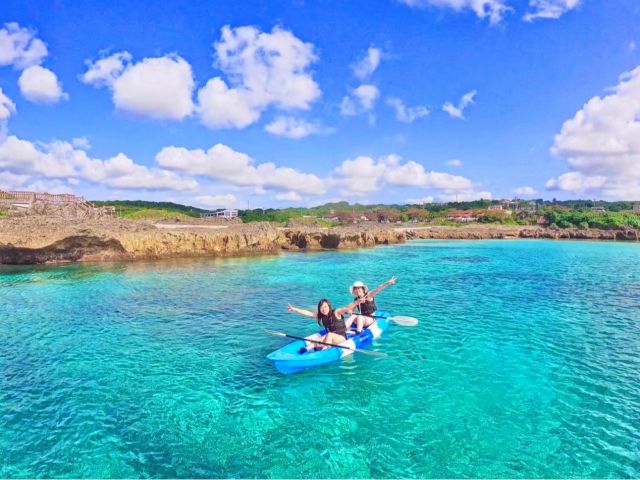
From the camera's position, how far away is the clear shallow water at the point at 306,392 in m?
7.54

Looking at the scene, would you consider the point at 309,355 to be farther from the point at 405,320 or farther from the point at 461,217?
the point at 461,217

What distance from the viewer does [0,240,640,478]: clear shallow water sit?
24.7ft

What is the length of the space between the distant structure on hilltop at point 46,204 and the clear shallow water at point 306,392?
27777mm

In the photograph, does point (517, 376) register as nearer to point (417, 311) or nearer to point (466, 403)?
point (466, 403)

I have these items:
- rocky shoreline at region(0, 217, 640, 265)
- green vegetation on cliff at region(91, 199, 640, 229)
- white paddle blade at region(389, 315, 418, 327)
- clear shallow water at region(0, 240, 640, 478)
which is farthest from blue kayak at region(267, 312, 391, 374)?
green vegetation on cliff at region(91, 199, 640, 229)

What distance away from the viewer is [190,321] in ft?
55.8

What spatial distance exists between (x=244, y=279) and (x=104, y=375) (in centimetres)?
1613

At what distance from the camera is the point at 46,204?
45.2 meters

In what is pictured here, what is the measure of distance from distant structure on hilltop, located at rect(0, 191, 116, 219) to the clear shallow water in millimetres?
27777

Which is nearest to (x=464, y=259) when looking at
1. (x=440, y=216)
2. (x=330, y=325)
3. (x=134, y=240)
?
(x=330, y=325)

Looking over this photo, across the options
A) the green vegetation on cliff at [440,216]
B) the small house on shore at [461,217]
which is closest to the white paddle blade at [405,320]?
the green vegetation on cliff at [440,216]

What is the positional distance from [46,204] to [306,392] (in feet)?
160

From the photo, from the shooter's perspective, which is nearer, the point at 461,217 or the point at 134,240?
the point at 134,240

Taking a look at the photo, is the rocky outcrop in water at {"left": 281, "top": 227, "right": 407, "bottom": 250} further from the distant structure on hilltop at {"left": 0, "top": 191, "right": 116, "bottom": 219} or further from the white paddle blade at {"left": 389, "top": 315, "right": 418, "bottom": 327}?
the white paddle blade at {"left": 389, "top": 315, "right": 418, "bottom": 327}
